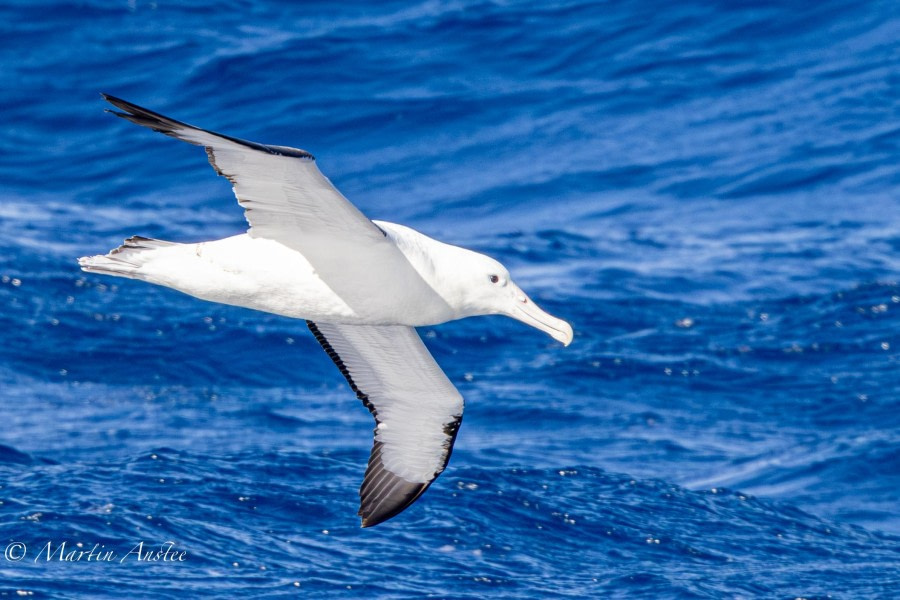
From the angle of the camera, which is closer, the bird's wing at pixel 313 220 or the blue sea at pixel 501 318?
the bird's wing at pixel 313 220

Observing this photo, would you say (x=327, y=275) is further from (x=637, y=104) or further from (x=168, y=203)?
(x=637, y=104)

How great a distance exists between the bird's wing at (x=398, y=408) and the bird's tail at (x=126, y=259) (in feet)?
6.67

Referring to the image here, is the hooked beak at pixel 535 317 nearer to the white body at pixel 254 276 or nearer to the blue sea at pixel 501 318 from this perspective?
the white body at pixel 254 276

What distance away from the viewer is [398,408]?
10.2m

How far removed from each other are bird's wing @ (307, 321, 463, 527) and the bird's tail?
6.67 ft

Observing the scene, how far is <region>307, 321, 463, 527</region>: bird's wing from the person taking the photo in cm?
1000

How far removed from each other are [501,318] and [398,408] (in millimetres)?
7580

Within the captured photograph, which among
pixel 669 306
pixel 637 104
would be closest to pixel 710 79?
pixel 637 104

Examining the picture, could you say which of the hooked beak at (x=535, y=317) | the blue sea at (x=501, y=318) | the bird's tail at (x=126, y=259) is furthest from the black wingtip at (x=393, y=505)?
the bird's tail at (x=126, y=259)

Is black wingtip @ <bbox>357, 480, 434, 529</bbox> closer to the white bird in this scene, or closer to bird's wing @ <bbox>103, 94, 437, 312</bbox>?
the white bird

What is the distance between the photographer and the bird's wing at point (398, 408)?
10000 mm

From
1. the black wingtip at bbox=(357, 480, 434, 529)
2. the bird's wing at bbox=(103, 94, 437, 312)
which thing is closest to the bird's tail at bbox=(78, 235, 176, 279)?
the bird's wing at bbox=(103, 94, 437, 312)
